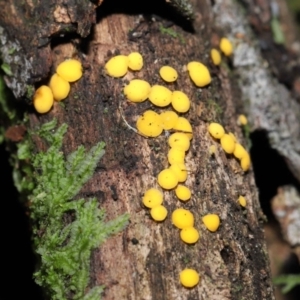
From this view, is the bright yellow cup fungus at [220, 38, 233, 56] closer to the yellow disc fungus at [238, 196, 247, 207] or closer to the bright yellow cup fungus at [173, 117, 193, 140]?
the bright yellow cup fungus at [173, 117, 193, 140]

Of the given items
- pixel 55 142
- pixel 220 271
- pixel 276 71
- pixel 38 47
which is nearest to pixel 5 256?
pixel 55 142

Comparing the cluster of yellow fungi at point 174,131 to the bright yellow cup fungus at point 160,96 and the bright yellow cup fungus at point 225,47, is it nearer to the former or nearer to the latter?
the bright yellow cup fungus at point 160,96

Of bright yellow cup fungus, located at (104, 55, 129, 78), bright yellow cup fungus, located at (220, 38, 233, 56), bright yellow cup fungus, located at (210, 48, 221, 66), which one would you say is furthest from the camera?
bright yellow cup fungus, located at (220, 38, 233, 56)

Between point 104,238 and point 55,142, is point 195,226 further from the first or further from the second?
point 55,142

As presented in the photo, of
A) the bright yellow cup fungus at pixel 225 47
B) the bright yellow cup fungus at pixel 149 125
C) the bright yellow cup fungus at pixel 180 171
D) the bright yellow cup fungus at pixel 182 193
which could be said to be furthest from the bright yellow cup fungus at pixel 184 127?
the bright yellow cup fungus at pixel 225 47

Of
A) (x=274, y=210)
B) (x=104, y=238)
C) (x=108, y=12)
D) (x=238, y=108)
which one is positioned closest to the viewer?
(x=104, y=238)

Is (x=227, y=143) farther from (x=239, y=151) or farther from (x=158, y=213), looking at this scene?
(x=158, y=213)

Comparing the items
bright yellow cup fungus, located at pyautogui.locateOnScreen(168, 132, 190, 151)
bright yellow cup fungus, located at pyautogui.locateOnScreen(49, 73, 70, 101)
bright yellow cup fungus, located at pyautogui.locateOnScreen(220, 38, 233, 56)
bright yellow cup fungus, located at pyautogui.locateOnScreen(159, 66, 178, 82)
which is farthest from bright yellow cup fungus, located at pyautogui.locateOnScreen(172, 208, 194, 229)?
bright yellow cup fungus, located at pyautogui.locateOnScreen(220, 38, 233, 56)
